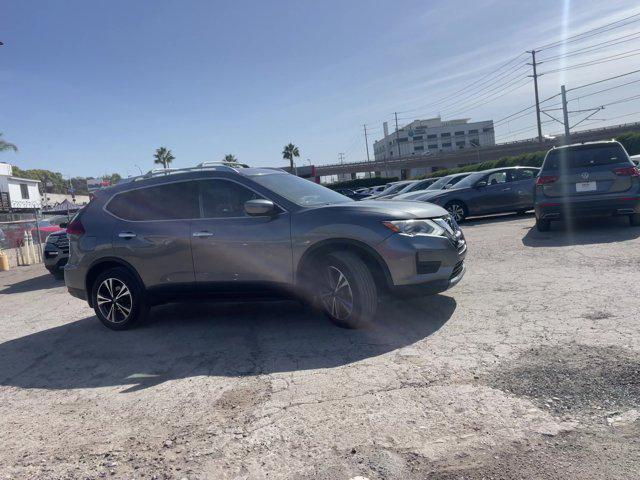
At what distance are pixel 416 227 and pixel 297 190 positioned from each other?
1486 millimetres

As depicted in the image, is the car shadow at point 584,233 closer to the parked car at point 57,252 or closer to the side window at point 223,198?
the side window at point 223,198

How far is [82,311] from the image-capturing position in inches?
290

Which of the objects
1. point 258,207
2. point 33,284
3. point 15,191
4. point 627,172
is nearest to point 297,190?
point 258,207

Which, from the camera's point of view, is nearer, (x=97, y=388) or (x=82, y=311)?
(x=97, y=388)

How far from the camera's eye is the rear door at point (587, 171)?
891 centimetres

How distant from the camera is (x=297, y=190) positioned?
5.68 meters

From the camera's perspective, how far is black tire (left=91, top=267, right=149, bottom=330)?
5750 mm

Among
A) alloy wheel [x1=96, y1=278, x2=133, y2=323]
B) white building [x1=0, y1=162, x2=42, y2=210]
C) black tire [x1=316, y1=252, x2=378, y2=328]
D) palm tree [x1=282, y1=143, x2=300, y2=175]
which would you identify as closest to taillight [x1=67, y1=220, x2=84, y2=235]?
alloy wheel [x1=96, y1=278, x2=133, y2=323]

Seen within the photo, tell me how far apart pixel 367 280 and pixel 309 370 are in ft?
3.71

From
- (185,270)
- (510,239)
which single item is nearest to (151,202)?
(185,270)

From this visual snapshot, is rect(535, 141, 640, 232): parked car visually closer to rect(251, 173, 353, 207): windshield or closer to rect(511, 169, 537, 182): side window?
rect(511, 169, 537, 182): side window

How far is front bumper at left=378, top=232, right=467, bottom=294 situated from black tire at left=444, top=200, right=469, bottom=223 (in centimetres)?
980

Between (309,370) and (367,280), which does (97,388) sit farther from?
(367,280)

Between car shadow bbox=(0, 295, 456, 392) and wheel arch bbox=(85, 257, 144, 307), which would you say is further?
wheel arch bbox=(85, 257, 144, 307)
